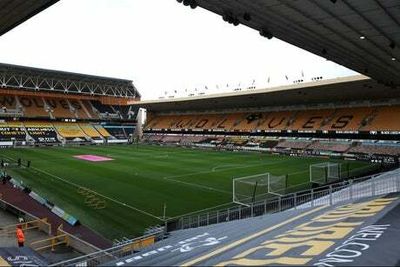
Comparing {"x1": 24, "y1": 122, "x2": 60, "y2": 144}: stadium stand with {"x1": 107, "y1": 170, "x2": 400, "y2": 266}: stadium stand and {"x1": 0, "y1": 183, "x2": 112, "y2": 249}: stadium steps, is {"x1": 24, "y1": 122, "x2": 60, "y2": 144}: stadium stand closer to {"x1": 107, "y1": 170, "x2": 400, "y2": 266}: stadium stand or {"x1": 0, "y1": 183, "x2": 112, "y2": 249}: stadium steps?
{"x1": 0, "y1": 183, "x2": 112, "y2": 249}: stadium steps

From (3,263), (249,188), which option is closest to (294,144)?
(249,188)

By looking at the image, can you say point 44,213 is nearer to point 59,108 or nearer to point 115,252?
point 115,252

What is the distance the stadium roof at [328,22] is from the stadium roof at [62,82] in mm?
56500

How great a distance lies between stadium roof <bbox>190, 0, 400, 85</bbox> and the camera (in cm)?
1423

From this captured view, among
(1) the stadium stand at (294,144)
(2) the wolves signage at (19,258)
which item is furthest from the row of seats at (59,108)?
(2) the wolves signage at (19,258)

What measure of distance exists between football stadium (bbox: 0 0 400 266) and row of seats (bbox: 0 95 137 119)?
40 centimetres

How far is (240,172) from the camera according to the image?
111 feet

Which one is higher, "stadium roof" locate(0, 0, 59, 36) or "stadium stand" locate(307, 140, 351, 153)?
"stadium roof" locate(0, 0, 59, 36)

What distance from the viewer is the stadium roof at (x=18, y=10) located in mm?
13094

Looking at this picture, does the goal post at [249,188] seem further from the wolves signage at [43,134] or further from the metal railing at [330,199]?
the wolves signage at [43,134]

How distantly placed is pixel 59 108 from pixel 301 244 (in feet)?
247

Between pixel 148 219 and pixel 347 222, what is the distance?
472 inches

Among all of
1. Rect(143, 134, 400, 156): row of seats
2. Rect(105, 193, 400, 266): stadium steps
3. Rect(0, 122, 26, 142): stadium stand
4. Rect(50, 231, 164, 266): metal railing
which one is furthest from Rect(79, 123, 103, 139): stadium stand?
Rect(105, 193, 400, 266): stadium steps

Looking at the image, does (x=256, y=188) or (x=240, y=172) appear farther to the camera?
(x=240, y=172)
